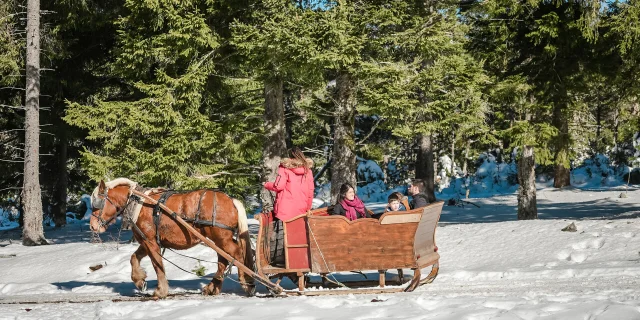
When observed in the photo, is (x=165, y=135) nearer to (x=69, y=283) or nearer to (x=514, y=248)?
(x=69, y=283)

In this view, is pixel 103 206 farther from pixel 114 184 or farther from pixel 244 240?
pixel 244 240

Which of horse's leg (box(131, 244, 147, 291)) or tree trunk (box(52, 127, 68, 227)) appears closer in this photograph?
horse's leg (box(131, 244, 147, 291))

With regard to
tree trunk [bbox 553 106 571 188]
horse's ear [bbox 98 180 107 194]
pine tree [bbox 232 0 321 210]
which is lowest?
horse's ear [bbox 98 180 107 194]

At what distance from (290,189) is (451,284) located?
275 centimetres

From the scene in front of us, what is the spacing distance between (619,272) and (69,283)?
925 cm

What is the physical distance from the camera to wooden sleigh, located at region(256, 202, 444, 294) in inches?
365

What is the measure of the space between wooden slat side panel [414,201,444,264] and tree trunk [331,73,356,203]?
5.78 metres

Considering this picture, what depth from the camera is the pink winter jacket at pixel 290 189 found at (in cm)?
984

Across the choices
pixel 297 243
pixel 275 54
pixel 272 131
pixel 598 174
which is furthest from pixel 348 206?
pixel 598 174

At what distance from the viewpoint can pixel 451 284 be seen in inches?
406

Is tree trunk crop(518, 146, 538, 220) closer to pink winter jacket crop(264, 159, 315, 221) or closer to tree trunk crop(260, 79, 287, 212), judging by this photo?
tree trunk crop(260, 79, 287, 212)

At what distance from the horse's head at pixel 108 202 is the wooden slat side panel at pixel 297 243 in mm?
2534

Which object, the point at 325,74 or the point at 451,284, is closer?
the point at 451,284

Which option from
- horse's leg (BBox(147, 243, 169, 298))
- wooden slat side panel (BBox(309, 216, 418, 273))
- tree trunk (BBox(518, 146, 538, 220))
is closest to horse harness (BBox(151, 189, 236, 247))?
horse's leg (BBox(147, 243, 169, 298))
